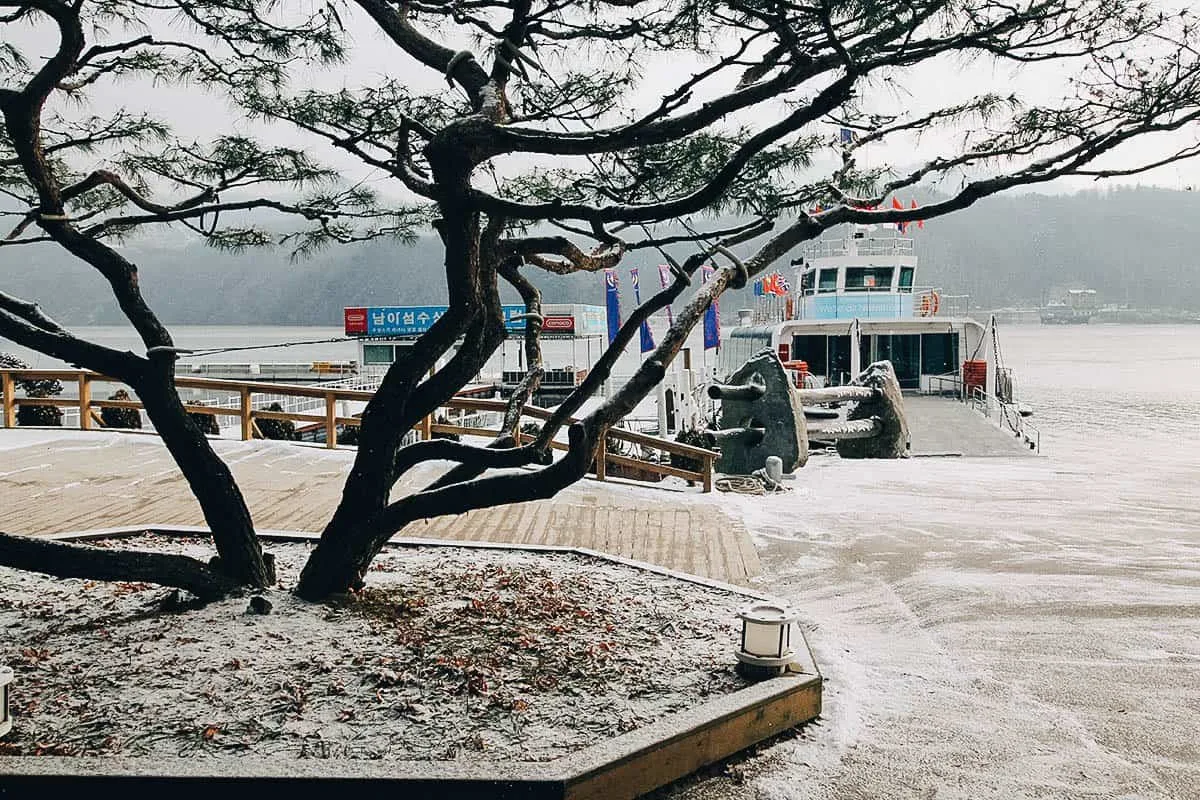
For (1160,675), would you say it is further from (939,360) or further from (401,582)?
(939,360)

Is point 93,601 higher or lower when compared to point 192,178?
lower

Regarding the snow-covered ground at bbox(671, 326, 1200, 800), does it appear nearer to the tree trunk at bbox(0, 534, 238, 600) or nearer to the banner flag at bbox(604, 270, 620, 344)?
the tree trunk at bbox(0, 534, 238, 600)

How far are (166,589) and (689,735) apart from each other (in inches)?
130

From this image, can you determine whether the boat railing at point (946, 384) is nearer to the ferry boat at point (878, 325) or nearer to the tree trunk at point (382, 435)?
the ferry boat at point (878, 325)

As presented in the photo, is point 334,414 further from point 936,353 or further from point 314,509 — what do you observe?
point 936,353

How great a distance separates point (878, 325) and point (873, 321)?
418 millimetres

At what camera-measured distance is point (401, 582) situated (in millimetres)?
5395

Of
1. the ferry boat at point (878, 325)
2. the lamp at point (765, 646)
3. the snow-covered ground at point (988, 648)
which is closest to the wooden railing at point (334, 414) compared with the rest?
the snow-covered ground at point (988, 648)

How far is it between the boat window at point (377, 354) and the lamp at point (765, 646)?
43.6 metres

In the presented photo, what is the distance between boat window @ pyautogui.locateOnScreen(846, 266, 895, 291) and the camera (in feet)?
92.2

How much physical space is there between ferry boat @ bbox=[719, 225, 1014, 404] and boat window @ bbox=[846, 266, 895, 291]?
0.10ft

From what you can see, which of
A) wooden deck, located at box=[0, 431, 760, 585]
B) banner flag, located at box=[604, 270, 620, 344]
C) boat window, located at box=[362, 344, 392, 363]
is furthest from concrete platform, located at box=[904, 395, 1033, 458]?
boat window, located at box=[362, 344, 392, 363]

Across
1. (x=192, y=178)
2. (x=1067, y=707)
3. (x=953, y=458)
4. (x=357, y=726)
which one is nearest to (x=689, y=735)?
(x=357, y=726)

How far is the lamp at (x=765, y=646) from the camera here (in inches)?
158
